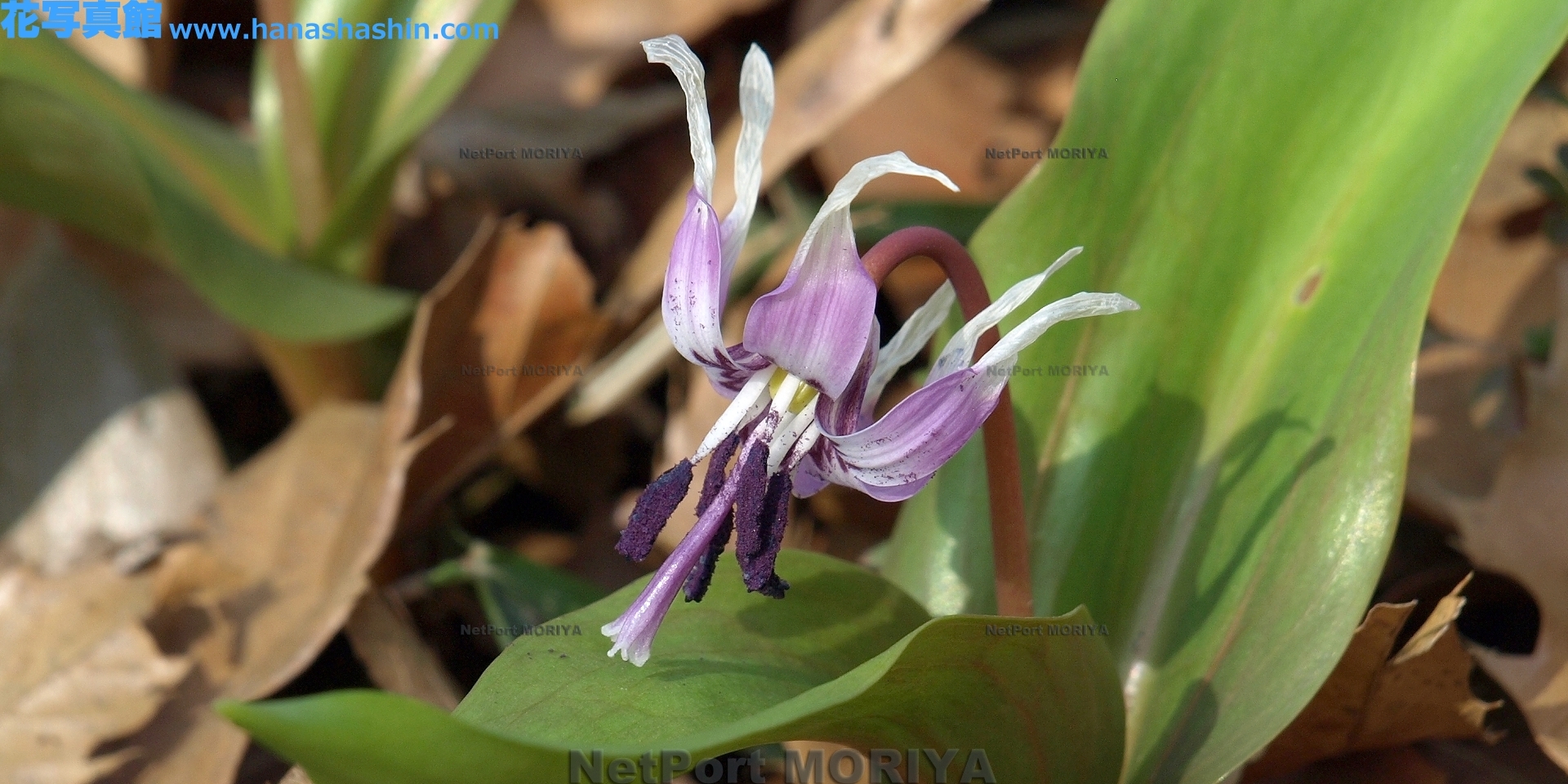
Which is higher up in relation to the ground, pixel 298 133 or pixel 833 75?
pixel 298 133

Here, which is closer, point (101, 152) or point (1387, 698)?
point (1387, 698)

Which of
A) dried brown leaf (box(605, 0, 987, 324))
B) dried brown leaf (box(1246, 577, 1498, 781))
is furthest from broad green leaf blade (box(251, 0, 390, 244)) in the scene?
dried brown leaf (box(1246, 577, 1498, 781))

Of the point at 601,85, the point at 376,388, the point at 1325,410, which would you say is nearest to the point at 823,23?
the point at 601,85

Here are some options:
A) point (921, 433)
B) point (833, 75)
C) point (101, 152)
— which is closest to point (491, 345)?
point (101, 152)

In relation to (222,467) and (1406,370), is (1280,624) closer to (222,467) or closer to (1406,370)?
(1406,370)

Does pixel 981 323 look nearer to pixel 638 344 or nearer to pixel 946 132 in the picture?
pixel 638 344

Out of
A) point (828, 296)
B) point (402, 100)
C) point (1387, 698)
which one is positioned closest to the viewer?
point (828, 296)

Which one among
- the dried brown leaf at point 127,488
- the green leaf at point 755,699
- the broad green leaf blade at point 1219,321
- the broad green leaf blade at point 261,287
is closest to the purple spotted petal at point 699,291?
the green leaf at point 755,699

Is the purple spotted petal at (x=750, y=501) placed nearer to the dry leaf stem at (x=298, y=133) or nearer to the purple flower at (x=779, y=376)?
the purple flower at (x=779, y=376)
